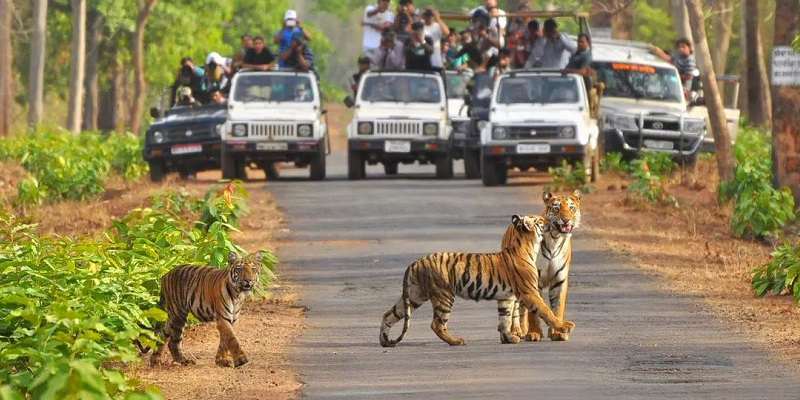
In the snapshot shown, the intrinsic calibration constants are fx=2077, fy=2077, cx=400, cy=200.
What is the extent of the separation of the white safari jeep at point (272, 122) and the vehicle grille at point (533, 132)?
12.0ft

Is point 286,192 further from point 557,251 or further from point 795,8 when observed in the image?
point 557,251

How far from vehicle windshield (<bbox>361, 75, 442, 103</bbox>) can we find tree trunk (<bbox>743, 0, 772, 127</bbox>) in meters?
12.7

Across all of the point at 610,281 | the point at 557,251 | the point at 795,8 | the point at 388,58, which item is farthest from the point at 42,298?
the point at 388,58

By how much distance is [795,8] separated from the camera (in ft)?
76.8

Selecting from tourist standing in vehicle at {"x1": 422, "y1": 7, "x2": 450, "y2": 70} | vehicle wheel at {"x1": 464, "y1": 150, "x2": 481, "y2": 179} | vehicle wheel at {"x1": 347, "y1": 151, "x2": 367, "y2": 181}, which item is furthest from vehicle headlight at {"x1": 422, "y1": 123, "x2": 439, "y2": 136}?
tourist standing in vehicle at {"x1": 422, "y1": 7, "x2": 450, "y2": 70}

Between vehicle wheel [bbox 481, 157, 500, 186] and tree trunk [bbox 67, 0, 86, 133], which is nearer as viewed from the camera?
vehicle wheel [bbox 481, 157, 500, 186]

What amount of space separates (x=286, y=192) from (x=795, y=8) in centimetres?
959

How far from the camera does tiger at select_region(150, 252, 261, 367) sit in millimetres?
12844

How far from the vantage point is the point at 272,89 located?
108 ft

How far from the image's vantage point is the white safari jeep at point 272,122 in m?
32.4

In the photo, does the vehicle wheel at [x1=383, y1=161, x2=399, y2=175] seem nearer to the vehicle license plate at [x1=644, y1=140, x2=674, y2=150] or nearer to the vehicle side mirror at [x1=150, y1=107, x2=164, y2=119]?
the vehicle side mirror at [x1=150, y1=107, x2=164, y2=119]

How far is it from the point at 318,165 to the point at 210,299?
2026 cm

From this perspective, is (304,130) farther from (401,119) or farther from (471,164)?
(471,164)

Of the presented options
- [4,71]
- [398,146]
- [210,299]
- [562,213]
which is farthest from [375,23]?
[210,299]
